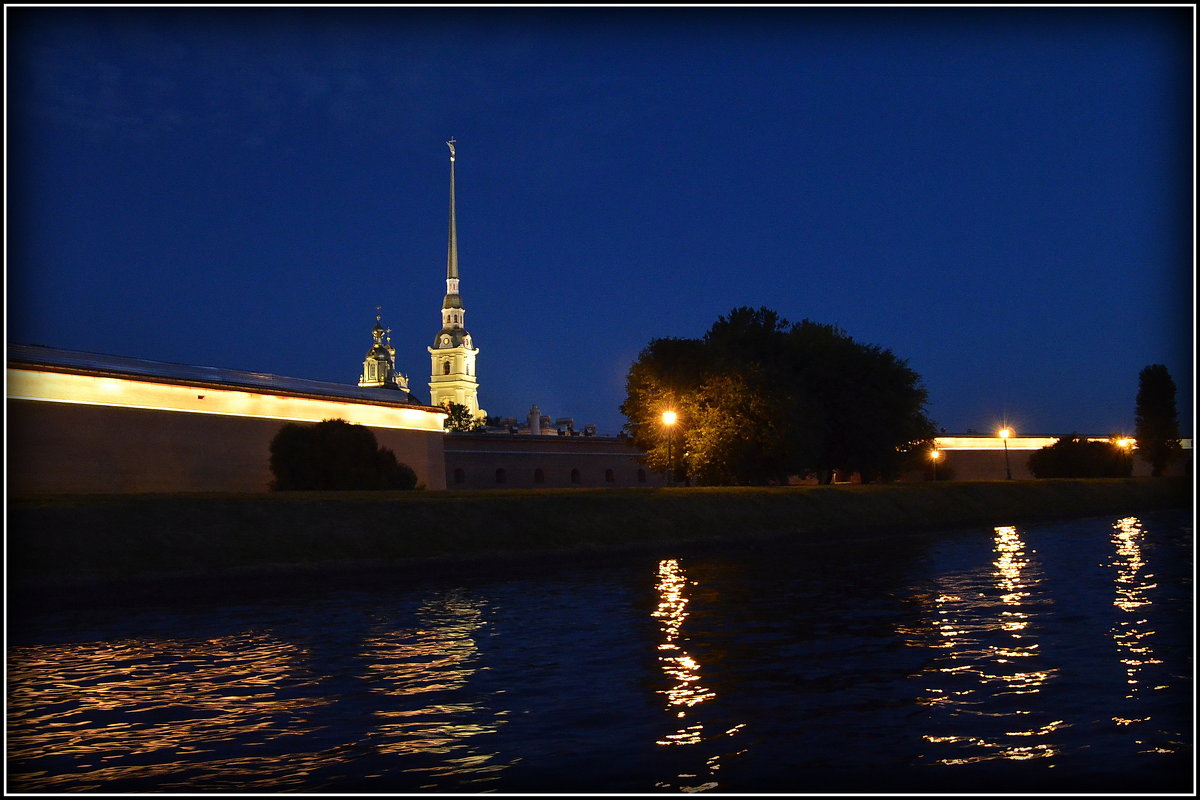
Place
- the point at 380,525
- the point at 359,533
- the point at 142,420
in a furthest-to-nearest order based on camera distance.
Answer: the point at 142,420 < the point at 380,525 < the point at 359,533

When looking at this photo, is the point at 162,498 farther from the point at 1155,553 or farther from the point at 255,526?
the point at 1155,553

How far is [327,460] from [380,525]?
14.1 m

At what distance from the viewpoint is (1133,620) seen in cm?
1694

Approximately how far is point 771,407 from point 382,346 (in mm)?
91589

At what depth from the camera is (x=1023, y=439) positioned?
99.3 metres

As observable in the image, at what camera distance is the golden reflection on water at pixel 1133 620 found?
11961 mm

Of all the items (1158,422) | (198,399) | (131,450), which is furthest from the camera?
(1158,422)

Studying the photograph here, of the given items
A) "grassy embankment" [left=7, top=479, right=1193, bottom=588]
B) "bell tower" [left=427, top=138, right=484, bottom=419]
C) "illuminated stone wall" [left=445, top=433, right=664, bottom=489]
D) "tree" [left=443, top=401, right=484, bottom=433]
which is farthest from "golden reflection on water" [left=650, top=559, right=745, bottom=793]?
"bell tower" [left=427, top=138, right=484, bottom=419]

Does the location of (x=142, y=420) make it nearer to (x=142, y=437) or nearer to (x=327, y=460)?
(x=142, y=437)

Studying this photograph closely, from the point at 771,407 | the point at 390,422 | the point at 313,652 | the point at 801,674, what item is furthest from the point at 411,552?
the point at 390,422

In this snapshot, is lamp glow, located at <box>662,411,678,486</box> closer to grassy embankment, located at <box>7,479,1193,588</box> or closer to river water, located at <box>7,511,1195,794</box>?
grassy embankment, located at <box>7,479,1193,588</box>

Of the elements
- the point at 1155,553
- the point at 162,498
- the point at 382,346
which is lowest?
the point at 1155,553

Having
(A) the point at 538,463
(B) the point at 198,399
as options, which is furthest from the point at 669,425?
(A) the point at 538,463

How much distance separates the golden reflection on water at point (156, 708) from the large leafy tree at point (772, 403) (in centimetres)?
3592
